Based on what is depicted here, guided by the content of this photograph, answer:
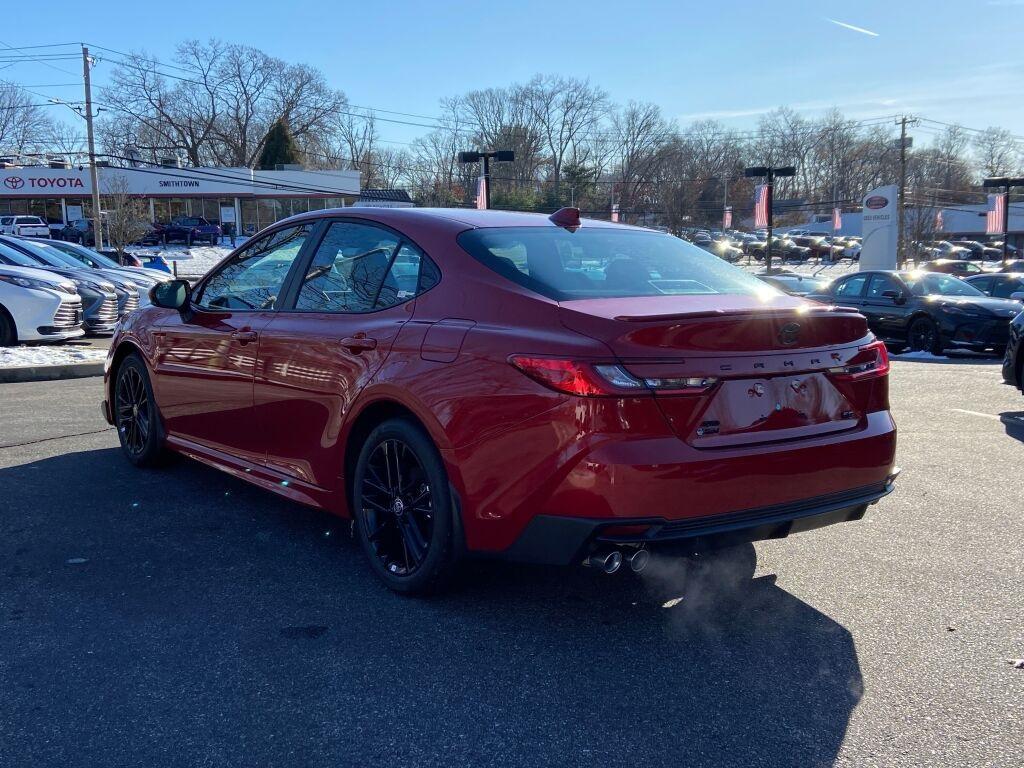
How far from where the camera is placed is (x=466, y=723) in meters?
2.78

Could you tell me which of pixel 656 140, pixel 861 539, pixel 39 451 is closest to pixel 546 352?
pixel 861 539

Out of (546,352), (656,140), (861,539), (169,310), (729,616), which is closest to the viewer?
(546,352)

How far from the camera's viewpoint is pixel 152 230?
55.2 meters

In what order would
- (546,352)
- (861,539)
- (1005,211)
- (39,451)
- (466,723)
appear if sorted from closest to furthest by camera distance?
(466,723) < (546,352) < (861,539) < (39,451) < (1005,211)

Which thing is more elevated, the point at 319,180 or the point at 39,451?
the point at 319,180

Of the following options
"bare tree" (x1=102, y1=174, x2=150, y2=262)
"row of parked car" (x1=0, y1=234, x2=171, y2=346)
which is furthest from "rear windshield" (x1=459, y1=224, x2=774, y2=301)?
"bare tree" (x1=102, y1=174, x2=150, y2=262)

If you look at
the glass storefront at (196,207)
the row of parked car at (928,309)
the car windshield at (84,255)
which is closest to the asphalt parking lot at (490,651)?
the row of parked car at (928,309)

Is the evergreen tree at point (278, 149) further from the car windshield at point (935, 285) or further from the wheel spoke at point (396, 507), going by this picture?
the wheel spoke at point (396, 507)

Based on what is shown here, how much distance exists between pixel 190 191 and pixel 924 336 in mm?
52876

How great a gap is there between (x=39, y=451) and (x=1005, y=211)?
45572 mm

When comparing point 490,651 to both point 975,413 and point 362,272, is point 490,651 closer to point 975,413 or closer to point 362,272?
point 362,272

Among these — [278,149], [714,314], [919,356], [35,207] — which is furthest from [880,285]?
[278,149]

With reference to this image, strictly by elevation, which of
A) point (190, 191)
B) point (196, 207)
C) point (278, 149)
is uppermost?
point (278, 149)

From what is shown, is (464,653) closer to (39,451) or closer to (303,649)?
(303,649)
